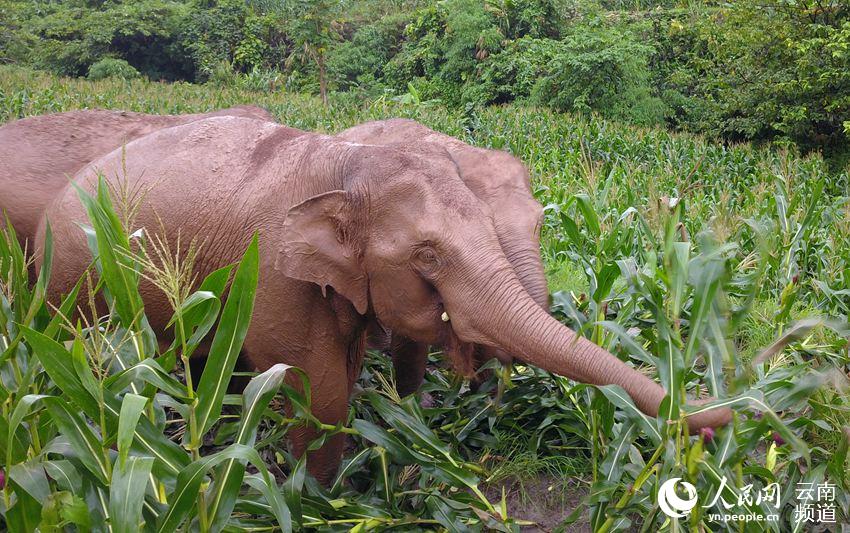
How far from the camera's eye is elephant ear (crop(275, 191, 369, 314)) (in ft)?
12.0

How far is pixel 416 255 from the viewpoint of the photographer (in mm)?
3551

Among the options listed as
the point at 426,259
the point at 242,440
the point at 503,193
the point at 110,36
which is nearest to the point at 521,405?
the point at 503,193

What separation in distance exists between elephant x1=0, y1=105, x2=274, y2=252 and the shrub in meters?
20.8

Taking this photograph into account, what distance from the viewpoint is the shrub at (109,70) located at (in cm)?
2453

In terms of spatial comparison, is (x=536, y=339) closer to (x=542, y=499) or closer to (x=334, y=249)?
(x=334, y=249)

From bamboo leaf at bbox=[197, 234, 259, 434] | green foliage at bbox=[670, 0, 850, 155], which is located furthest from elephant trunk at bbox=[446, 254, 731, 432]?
green foliage at bbox=[670, 0, 850, 155]

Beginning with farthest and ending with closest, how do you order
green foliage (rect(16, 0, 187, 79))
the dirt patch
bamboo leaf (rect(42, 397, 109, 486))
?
1. green foliage (rect(16, 0, 187, 79))
2. the dirt patch
3. bamboo leaf (rect(42, 397, 109, 486))

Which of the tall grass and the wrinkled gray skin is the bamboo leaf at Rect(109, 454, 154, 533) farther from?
the wrinkled gray skin

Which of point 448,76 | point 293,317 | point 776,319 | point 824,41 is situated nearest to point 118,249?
point 293,317

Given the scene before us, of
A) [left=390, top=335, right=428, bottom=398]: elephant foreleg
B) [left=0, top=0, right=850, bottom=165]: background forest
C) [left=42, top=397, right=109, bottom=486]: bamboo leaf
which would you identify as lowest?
[left=0, top=0, right=850, bottom=165]: background forest

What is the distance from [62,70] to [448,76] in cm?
1411

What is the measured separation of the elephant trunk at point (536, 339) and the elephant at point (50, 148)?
260cm

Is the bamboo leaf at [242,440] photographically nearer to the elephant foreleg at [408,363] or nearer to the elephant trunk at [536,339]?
the elephant trunk at [536,339]

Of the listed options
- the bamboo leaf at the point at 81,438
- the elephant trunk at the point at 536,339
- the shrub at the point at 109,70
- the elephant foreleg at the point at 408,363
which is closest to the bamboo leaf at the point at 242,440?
the bamboo leaf at the point at 81,438
